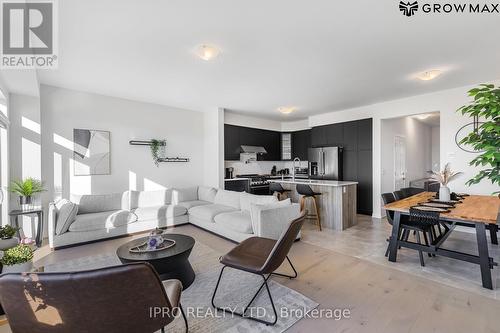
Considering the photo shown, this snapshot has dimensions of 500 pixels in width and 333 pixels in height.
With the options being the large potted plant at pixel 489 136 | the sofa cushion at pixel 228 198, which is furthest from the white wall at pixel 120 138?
the large potted plant at pixel 489 136

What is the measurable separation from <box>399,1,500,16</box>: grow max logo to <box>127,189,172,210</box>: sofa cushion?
15.8ft

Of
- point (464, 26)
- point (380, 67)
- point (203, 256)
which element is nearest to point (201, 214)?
point (203, 256)

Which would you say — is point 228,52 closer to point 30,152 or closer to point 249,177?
point 30,152

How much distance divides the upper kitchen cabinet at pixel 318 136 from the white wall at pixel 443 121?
43.4 inches

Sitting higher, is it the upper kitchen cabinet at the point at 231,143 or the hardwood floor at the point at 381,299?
the upper kitchen cabinet at the point at 231,143

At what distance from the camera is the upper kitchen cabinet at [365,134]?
5.62m

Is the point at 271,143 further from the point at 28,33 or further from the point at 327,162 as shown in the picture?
the point at 28,33

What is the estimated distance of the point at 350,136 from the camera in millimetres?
5988

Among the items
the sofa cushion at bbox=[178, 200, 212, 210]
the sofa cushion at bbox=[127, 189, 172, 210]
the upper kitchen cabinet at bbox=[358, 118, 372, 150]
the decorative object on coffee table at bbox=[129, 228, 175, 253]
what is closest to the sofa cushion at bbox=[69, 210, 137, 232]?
the sofa cushion at bbox=[127, 189, 172, 210]

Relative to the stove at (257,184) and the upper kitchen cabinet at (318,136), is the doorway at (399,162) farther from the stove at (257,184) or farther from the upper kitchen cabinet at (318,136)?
the stove at (257,184)

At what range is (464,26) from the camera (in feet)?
7.86

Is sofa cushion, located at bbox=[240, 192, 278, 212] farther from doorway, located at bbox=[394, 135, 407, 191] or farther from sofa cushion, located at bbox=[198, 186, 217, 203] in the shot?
doorway, located at bbox=[394, 135, 407, 191]

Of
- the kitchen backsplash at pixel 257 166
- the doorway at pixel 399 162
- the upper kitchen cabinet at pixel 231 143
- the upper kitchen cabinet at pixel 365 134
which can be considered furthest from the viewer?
the kitchen backsplash at pixel 257 166

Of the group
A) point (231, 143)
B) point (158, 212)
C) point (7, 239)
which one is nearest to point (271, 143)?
point (231, 143)
